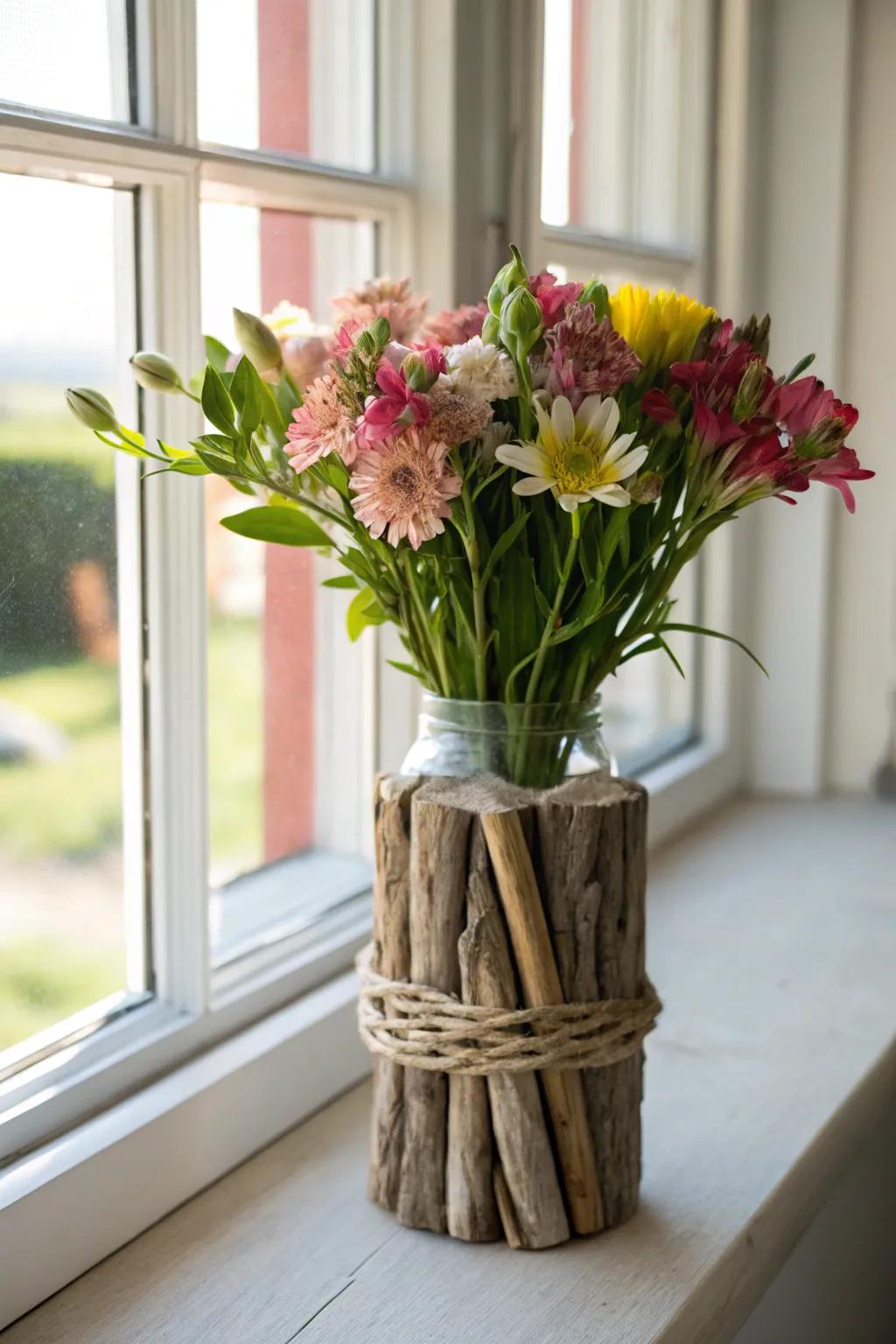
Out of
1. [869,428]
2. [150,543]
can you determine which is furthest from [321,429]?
[869,428]

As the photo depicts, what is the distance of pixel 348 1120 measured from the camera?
1.08 metres

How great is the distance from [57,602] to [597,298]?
37 cm

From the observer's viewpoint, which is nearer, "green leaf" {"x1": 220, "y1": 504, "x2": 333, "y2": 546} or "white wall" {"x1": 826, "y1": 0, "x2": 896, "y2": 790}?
"green leaf" {"x1": 220, "y1": 504, "x2": 333, "y2": 546}

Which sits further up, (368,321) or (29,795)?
(368,321)

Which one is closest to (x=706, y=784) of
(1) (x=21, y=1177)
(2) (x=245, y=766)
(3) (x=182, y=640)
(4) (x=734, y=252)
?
(4) (x=734, y=252)

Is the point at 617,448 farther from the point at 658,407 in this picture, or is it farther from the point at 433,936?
the point at 433,936

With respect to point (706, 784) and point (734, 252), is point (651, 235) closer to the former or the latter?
point (734, 252)

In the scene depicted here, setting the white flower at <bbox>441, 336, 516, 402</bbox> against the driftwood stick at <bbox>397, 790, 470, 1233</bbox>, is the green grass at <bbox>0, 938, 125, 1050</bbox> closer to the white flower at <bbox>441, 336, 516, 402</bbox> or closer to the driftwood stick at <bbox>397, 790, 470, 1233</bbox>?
the driftwood stick at <bbox>397, 790, 470, 1233</bbox>

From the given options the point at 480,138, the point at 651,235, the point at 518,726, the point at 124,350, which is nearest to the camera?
the point at 518,726

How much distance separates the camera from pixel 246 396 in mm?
793

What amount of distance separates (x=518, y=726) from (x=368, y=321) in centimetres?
25

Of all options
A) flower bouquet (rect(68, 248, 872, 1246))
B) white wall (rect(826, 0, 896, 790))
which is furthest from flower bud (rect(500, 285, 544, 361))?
white wall (rect(826, 0, 896, 790))

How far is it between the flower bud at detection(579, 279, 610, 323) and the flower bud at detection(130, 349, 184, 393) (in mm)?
233

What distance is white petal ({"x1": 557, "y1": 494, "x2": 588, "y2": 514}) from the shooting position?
0.72 meters
